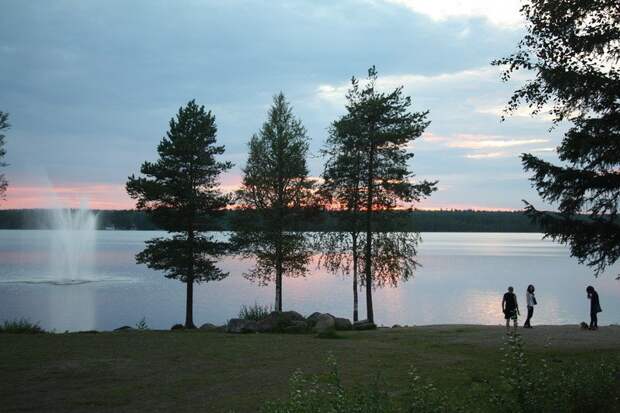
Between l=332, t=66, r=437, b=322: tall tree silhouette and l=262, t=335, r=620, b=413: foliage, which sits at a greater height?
l=332, t=66, r=437, b=322: tall tree silhouette

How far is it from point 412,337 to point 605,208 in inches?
404

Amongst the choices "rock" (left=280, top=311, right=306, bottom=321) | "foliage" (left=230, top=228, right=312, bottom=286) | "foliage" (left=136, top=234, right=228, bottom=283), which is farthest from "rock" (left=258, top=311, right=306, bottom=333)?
"foliage" (left=136, top=234, right=228, bottom=283)

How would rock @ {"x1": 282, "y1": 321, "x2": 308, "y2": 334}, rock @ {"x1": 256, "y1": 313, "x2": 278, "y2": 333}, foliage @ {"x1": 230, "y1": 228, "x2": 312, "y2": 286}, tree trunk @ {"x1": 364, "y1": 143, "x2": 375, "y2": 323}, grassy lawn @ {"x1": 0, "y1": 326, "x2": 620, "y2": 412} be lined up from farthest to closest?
foliage @ {"x1": 230, "y1": 228, "x2": 312, "y2": 286} < tree trunk @ {"x1": 364, "y1": 143, "x2": 375, "y2": 323} < rock @ {"x1": 256, "y1": 313, "x2": 278, "y2": 333} < rock @ {"x1": 282, "y1": 321, "x2": 308, "y2": 334} < grassy lawn @ {"x1": 0, "y1": 326, "x2": 620, "y2": 412}

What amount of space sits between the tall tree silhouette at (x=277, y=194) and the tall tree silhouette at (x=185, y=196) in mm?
1707

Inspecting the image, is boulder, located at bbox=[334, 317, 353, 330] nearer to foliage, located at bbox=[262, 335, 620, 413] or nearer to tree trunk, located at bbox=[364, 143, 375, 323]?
tree trunk, located at bbox=[364, 143, 375, 323]

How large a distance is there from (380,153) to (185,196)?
38.2ft

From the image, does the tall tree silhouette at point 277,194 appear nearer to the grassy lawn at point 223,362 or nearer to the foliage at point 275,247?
the foliage at point 275,247

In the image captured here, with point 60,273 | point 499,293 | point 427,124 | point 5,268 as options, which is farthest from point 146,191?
point 5,268

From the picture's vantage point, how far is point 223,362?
17578 millimetres

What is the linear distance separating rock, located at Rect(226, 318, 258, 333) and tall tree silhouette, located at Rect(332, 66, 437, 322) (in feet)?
25.8

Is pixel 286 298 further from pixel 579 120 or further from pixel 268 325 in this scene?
pixel 579 120

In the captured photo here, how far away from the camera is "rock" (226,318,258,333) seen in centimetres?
2622

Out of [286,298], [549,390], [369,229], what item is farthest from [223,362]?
[286,298]

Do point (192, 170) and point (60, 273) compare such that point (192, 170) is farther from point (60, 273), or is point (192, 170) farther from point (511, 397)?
point (60, 273)
